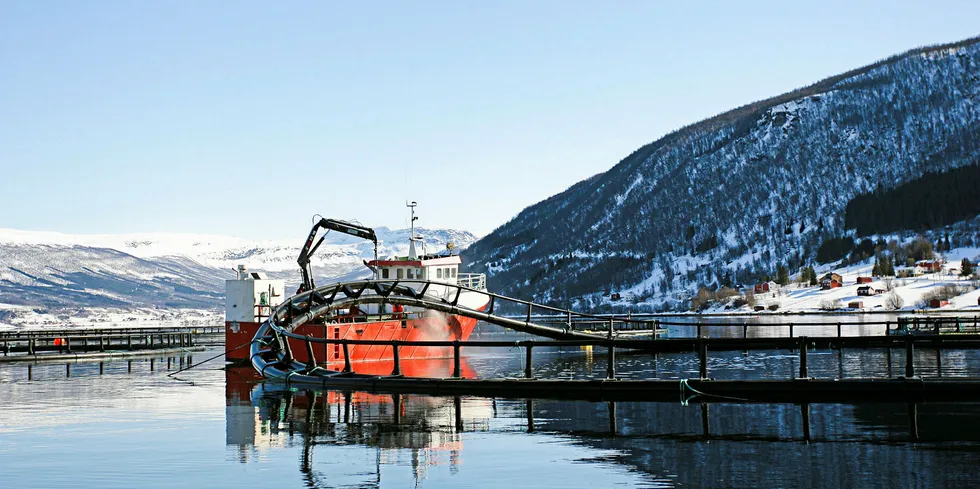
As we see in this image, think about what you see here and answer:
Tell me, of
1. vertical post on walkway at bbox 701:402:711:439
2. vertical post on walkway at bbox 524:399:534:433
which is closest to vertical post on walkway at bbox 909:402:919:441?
vertical post on walkway at bbox 701:402:711:439

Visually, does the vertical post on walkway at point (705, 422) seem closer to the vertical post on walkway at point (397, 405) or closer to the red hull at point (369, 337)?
the vertical post on walkway at point (397, 405)

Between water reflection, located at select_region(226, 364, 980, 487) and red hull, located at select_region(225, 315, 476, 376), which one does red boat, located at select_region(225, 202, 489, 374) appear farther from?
water reflection, located at select_region(226, 364, 980, 487)

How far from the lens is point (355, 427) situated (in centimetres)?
2212

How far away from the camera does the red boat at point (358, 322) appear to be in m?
45.6

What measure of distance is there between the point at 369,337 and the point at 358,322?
1911 mm

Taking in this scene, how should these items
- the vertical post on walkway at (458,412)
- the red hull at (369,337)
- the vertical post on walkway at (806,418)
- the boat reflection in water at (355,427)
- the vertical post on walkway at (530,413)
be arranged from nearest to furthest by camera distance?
the boat reflection in water at (355,427) < the vertical post on walkway at (806,418) < the vertical post on walkway at (530,413) < the vertical post on walkway at (458,412) < the red hull at (369,337)

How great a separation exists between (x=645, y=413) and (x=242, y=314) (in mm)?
30955

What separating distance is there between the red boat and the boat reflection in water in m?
13.3

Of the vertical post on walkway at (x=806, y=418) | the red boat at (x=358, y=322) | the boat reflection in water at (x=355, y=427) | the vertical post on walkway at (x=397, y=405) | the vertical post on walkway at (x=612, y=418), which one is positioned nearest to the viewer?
the boat reflection in water at (x=355, y=427)

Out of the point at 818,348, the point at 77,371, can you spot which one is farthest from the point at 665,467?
the point at 818,348

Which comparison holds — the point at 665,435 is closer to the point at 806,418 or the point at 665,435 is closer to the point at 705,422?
the point at 705,422

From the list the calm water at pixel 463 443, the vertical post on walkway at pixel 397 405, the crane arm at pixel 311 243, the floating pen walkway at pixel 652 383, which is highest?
the crane arm at pixel 311 243

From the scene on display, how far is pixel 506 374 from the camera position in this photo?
41844 mm

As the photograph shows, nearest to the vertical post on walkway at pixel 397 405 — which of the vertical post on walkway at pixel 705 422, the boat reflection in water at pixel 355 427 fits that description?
the boat reflection in water at pixel 355 427
